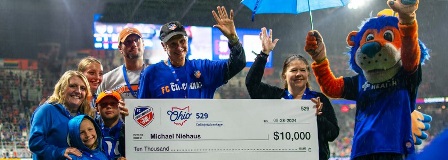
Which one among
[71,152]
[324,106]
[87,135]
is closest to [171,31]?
[87,135]

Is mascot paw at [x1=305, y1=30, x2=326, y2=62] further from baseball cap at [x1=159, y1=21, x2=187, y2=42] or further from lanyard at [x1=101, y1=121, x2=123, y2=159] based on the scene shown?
lanyard at [x1=101, y1=121, x2=123, y2=159]

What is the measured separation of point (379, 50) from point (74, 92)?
1.66 meters

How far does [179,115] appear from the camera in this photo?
2.63 meters

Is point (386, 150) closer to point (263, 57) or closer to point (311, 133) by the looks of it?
point (311, 133)

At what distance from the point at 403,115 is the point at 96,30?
11.9m

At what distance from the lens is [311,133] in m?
2.71

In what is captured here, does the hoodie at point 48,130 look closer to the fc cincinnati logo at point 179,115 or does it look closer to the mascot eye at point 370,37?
the fc cincinnati logo at point 179,115

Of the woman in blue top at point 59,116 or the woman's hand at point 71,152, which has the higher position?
the woman in blue top at point 59,116

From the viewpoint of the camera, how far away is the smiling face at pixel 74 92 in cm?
275

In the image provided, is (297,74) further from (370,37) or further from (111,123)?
(111,123)

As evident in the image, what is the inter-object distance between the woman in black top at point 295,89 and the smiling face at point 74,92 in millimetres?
919

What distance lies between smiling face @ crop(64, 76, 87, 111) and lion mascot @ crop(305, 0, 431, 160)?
4.27 feet

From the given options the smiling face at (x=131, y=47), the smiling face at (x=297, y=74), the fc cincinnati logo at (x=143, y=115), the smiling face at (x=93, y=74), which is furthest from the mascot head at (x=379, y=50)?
the smiling face at (x=93, y=74)

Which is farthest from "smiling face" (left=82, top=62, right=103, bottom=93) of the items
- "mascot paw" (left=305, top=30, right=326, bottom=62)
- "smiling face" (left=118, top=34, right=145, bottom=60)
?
"mascot paw" (left=305, top=30, right=326, bottom=62)
